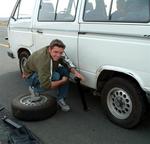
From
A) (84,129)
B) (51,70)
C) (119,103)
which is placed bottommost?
(84,129)

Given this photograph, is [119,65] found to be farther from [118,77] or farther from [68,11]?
[68,11]

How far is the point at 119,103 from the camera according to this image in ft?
15.1

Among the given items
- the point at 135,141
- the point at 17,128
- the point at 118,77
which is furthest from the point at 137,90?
the point at 17,128

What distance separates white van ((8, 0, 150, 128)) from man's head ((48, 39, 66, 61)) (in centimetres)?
29

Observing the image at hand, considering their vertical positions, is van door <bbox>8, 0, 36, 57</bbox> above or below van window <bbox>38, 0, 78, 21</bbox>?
below

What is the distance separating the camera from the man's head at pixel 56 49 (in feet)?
15.7

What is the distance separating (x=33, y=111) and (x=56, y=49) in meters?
0.99

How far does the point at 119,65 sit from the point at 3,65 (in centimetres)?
536

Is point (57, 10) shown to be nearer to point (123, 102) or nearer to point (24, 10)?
point (24, 10)

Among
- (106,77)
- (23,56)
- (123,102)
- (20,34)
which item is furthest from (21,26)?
(123,102)

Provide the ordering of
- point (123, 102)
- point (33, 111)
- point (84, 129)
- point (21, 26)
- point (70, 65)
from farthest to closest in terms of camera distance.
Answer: point (21, 26) < point (70, 65) < point (33, 111) < point (84, 129) < point (123, 102)

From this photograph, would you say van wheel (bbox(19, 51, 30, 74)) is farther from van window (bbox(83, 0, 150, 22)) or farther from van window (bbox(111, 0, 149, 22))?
van window (bbox(111, 0, 149, 22))

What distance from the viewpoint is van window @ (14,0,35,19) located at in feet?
20.8

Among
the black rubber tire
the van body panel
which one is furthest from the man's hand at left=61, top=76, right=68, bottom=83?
the van body panel
